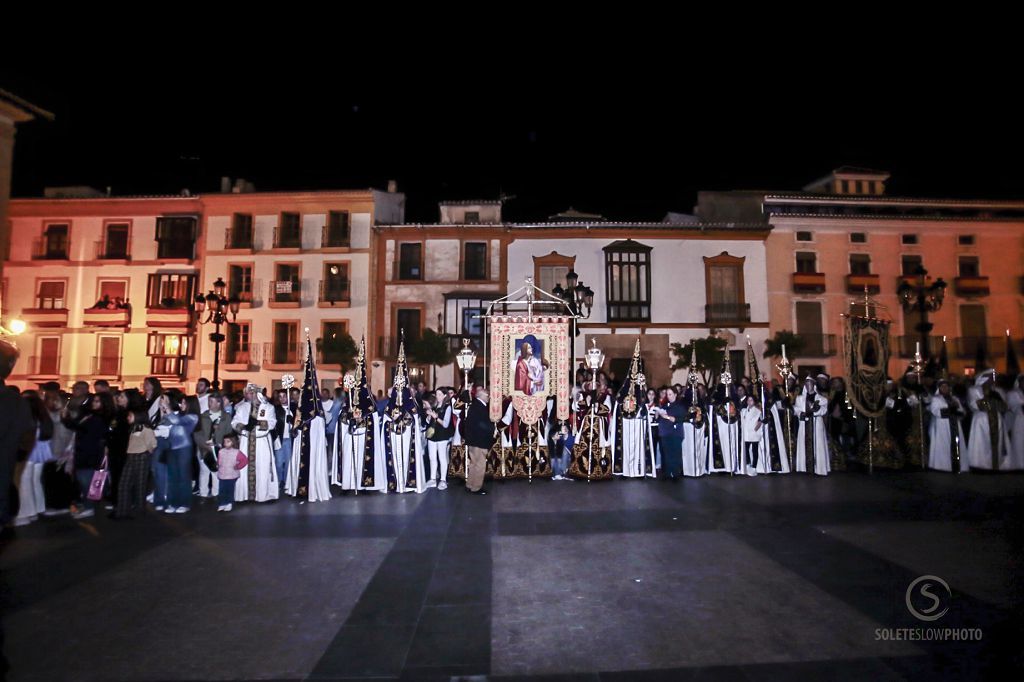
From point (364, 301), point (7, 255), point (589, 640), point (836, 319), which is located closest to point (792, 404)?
point (589, 640)

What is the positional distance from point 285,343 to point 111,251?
36.5ft

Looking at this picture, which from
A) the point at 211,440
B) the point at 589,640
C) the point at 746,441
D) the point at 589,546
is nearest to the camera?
the point at 589,640

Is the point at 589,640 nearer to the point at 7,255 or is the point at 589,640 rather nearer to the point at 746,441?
the point at 746,441

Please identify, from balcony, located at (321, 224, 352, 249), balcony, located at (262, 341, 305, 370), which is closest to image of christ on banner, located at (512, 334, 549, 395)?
balcony, located at (262, 341, 305, 370)

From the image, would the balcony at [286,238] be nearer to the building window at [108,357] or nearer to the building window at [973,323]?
the building window at [108,357]

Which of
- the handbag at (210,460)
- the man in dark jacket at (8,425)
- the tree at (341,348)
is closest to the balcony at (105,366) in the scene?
the tree at (341,348)

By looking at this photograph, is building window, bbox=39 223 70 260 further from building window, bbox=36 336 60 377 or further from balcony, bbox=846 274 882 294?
balcony, bbox=846 274 882 294

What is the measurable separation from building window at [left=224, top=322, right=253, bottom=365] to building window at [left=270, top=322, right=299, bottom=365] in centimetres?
128

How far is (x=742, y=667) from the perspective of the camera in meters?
3.82

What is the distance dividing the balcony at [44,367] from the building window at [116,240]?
20.4ft

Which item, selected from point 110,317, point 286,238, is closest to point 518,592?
point 286,238

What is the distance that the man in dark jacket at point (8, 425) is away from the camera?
4.16 m

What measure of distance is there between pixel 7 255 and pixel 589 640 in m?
37.9

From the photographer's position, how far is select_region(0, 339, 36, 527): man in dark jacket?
416 cm
